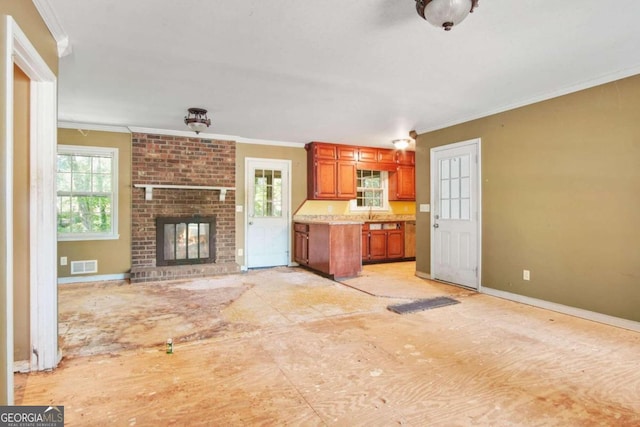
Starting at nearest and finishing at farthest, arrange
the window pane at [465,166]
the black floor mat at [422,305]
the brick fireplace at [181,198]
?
the black floor mat at [422,305] < the window pane at [465,166] < the brick fireplace at [181,198]

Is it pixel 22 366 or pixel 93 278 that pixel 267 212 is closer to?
pixel 93 278

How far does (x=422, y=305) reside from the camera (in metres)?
3.81

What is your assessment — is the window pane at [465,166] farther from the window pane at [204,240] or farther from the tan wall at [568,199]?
the window pane at [204,240]

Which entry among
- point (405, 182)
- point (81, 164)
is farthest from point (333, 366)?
point (405, 182)

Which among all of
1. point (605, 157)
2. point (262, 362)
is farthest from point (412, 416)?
point (605, 157)

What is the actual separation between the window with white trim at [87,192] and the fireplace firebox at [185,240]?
2.29 feet

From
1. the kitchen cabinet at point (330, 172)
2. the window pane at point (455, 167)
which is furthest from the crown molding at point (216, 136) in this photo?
the window pane at point (455, 167)

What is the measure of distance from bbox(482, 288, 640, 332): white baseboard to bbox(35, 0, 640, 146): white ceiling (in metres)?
2.31

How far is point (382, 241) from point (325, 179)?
174cm

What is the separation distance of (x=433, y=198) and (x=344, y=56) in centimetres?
301

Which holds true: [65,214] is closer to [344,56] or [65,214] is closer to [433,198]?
[344,56]

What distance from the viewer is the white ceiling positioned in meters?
2.19

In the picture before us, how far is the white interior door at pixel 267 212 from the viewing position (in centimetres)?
614

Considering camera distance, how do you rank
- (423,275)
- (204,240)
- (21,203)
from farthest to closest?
(204,240)
(423,275)
(21,203)
